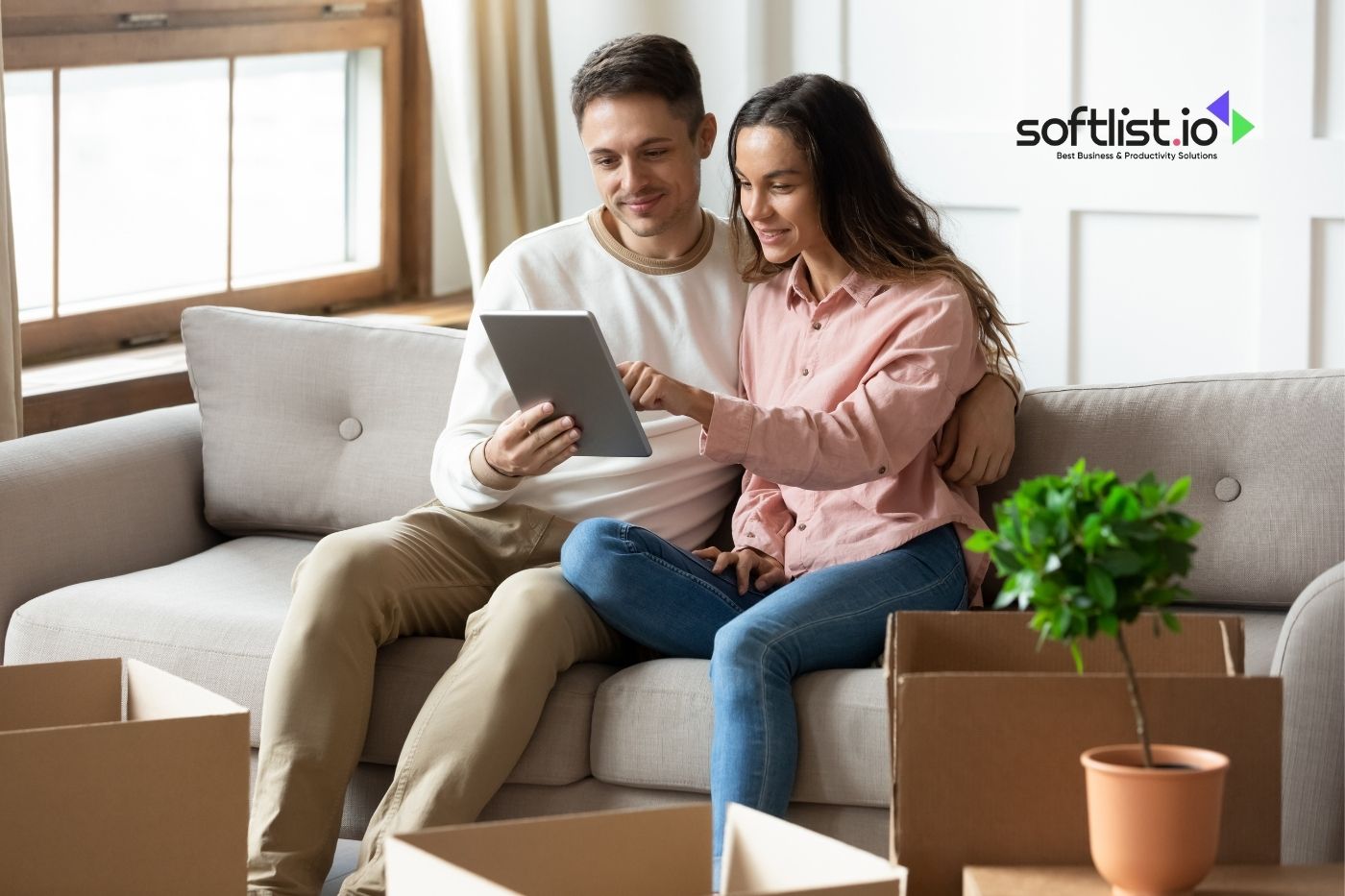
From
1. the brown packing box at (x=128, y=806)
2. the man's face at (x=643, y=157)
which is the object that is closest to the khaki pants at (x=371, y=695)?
the brown packing box at (x=128, y=806)

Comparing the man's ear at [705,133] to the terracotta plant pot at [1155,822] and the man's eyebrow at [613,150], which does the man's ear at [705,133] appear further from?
the terracotta plant pot at [1155,822]

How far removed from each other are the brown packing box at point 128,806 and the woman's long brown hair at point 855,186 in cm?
96

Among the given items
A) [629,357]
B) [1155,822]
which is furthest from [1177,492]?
[629,357]

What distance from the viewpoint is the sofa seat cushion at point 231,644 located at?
1.98 meters

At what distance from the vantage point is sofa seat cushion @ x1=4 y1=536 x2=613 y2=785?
198cm

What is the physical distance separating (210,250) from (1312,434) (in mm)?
2346

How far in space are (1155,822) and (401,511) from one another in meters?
1.50

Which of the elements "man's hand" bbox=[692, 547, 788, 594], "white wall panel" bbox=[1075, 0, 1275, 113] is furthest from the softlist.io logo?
"man's hand" bbox=[692, 547, 788, 594]

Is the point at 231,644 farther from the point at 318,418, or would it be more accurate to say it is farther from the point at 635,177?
the point at 635,177

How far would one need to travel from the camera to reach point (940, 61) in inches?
152

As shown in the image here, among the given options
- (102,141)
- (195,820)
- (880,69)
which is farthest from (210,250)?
(195,820)

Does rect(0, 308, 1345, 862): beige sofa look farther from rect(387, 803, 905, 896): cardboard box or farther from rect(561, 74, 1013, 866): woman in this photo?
rect(387, 803, 905, 896): cardboard box

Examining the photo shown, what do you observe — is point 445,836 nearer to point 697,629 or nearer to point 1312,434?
point 697,629

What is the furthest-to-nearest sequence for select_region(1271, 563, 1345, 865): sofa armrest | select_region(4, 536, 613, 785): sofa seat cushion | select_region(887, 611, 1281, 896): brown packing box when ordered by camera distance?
select_region(4, 536, 613, 785): sofa seat cushion → select_region(1271, 563, 1345, 865): sofa armrest → select_region(887, 611, 1281, 896): brown packing box
